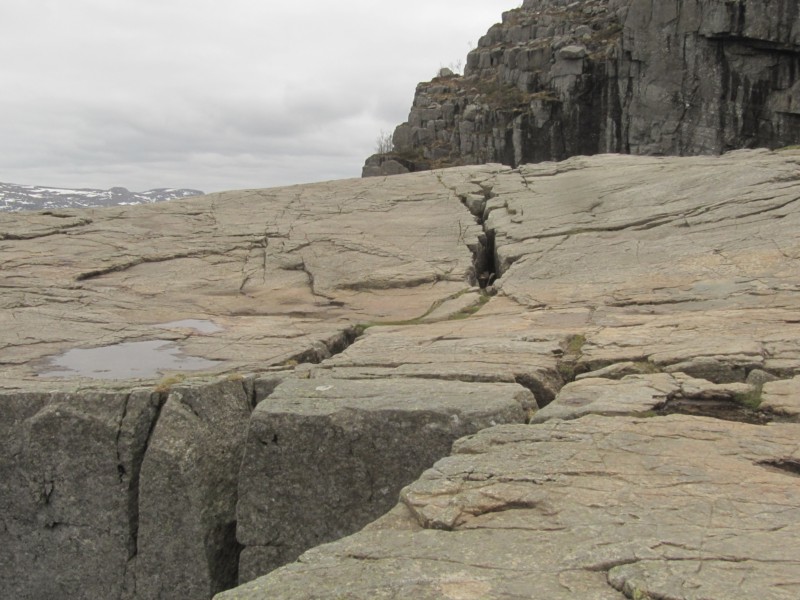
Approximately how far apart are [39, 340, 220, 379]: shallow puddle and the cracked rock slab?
4988 mm

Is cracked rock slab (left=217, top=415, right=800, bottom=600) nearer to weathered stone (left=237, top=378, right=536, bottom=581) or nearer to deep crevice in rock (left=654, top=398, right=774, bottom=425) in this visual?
deep crevice in rock (left=654, top=398, right=774, bottom=425)

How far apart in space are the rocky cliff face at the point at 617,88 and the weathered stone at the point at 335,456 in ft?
210

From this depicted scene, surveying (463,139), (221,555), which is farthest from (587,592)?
(463,139)

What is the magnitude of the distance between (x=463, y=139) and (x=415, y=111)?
10859 mm

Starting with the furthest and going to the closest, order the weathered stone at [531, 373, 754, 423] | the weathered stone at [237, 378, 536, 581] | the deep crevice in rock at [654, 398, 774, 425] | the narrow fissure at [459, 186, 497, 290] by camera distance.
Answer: the narrow fissure at [459, 186, 497, 290] → the weathered stone at [237, 378, 536, 581] → the weathered stone at [531, 373, 754, 423] → the deep crevice in rock at [654, 398, 774, 425]

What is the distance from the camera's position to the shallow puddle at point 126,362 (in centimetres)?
927

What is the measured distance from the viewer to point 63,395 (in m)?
8.11

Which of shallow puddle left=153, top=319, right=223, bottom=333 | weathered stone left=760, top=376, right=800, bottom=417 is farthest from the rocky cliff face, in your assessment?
weathered stone left=760, top=376, right=800, bottom=417

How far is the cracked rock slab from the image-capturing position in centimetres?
388

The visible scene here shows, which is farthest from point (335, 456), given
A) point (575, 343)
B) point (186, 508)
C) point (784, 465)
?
point (784, 465)

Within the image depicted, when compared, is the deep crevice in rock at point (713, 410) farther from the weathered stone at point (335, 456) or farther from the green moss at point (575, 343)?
the green moss at point (575, 343)

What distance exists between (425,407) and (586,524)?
8.17 feet

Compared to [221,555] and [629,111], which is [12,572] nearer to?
[221,555]

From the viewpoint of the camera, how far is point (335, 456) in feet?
22.8
